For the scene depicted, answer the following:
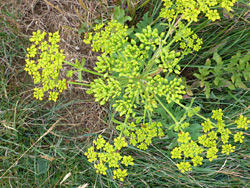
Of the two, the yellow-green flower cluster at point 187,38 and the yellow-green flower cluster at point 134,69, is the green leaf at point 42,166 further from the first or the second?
the yellow-green flower cluster at point 187,38

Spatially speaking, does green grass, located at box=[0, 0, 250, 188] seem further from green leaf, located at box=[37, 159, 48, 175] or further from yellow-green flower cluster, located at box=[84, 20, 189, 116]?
yellow-green flower cluster, located at box=[84, 20, 189, 116]

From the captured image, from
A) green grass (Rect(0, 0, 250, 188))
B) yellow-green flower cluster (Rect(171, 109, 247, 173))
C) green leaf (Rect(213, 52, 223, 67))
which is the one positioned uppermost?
green leaf (Rect(213, 52, 223, 67))

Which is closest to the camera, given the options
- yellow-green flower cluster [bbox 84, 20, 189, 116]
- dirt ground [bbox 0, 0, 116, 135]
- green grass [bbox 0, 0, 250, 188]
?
yellow-green flower cluster [bbox 84, 20, 189, 116]

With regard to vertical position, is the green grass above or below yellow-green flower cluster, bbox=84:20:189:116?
below

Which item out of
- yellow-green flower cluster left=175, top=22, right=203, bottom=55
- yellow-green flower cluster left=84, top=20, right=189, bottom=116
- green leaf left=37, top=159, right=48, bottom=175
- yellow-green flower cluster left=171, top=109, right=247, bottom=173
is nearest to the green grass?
green leaf left=37, top=159, right=48, bottom=175

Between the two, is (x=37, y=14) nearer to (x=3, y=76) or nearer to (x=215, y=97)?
(x=3, y=76)

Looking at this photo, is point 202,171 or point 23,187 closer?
point 202,171

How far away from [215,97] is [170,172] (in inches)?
60.9

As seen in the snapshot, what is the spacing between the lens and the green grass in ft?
11.9

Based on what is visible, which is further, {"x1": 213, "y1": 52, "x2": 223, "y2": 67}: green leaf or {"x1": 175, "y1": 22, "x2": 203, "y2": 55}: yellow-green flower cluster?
{"x1": 213, "y1": 52, "x2": 223, "y2": 67}: green leaf

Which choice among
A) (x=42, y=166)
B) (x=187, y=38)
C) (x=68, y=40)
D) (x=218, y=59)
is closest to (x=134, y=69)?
(x=187, y=38)

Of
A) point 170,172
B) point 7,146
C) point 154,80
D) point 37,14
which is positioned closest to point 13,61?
point 37,14

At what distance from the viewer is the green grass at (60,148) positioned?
362 cm

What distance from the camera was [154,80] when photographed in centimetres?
244
